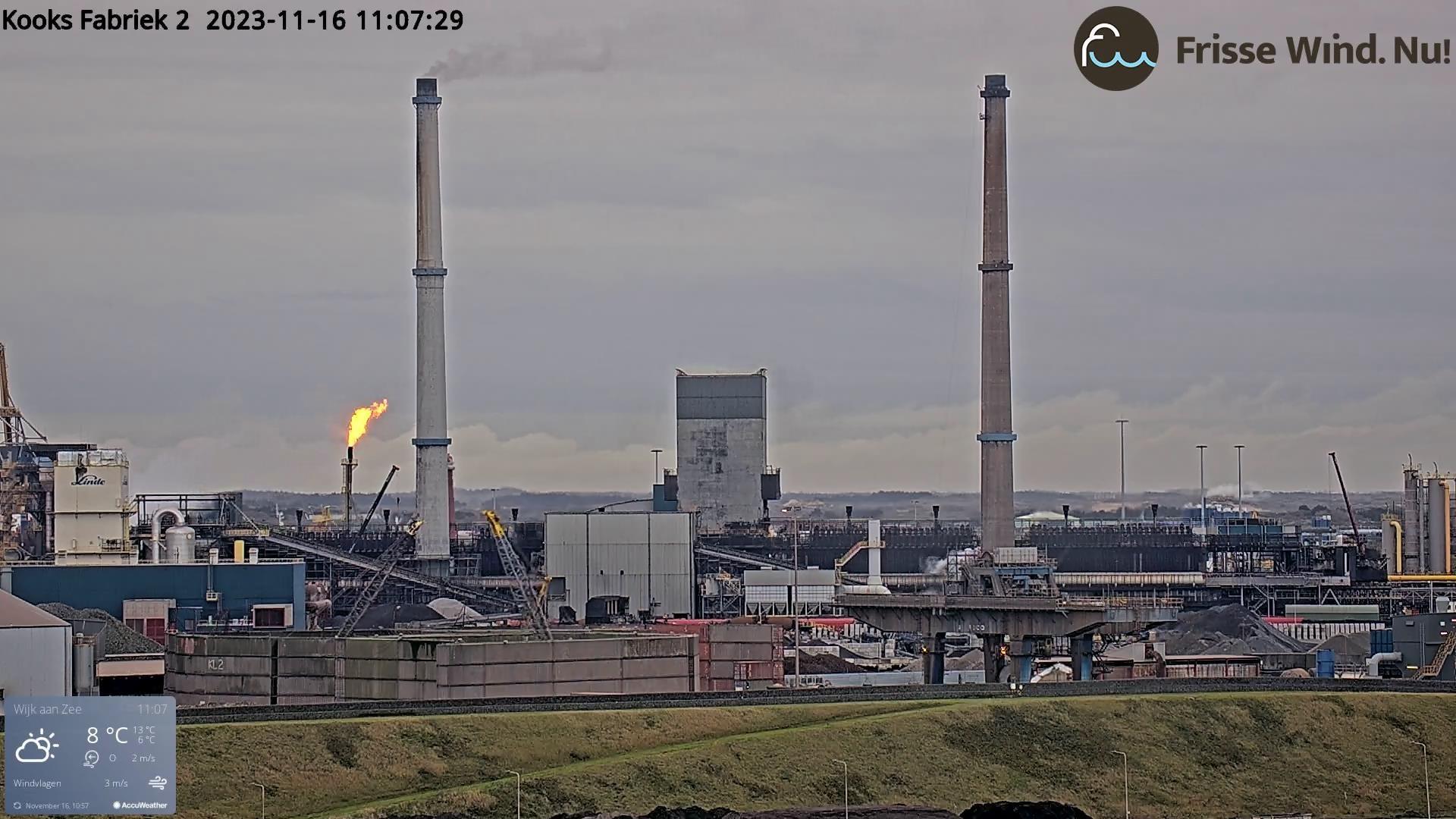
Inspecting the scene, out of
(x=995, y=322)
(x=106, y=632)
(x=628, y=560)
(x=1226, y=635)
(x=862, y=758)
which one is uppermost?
(x=995, y=322)

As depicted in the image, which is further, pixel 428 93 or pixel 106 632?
pixel 428 93

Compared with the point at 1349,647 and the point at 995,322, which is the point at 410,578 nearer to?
the point at 995,322

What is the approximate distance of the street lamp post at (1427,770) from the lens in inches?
2742

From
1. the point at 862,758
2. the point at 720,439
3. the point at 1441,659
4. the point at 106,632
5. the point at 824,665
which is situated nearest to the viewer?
the point at 862,758

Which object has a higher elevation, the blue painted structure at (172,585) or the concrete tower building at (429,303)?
the concrete tower building at (429,303)

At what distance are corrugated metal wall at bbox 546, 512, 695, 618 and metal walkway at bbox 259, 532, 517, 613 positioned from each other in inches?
164

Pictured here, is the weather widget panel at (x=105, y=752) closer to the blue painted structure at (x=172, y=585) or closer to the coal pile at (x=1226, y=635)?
the blue painted structure at (x=172, y=585)

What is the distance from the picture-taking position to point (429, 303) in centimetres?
15300

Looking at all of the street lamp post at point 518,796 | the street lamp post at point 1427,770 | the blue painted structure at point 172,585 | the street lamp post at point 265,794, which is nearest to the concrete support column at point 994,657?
the street lamp post at point 1427,770

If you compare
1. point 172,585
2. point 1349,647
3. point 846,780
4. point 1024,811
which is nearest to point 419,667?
point 846,780

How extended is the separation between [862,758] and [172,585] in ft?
211

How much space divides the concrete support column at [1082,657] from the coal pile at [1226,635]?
15.8 meters

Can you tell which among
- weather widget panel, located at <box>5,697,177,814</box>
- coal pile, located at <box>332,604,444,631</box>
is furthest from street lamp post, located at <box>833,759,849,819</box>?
coal pile, located at <box>332,604,444,631</box>

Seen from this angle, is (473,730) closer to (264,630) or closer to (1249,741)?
(1249,741)
